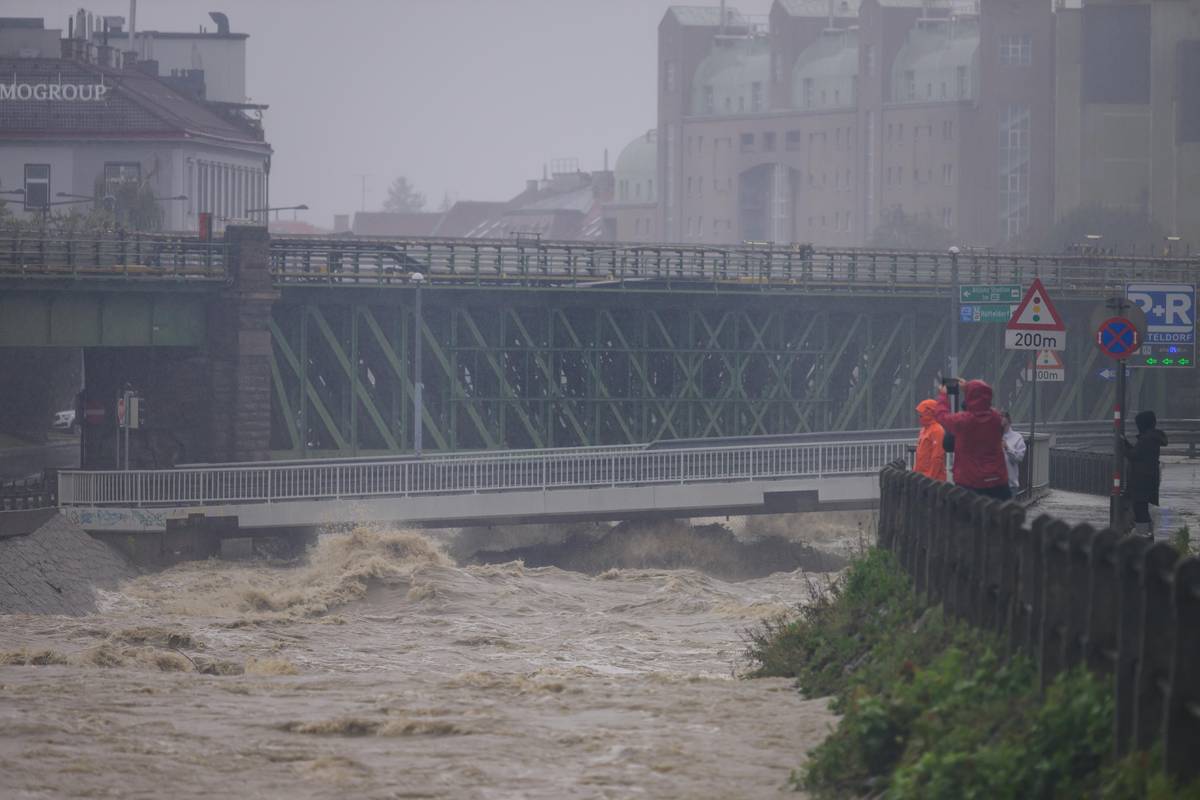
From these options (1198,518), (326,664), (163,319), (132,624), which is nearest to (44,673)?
(326,664)

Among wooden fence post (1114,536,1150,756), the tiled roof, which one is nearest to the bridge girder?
wooden fence post (1114,536,1150,756)

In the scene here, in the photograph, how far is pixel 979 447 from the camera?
18.0m

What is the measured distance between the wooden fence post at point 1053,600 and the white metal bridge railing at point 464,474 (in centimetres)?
3070

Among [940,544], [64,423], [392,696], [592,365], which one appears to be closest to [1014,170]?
[64,423]

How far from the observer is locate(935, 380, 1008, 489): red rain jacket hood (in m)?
18.0

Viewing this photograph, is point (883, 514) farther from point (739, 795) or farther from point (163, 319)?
point (163, 319)

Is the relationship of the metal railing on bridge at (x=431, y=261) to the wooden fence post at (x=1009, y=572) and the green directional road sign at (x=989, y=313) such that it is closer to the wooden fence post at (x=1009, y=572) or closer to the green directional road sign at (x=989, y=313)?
the green directional road sign at (x=989, y=313)

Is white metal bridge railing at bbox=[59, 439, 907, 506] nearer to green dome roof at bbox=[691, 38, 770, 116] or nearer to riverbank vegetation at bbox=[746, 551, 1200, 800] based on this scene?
riverbank vegetation at bbox=[746, 551, 1200, 800]

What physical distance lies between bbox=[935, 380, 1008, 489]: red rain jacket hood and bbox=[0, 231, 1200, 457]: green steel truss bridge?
95.4 ft

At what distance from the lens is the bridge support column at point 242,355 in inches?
1863

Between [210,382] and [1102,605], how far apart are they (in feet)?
128

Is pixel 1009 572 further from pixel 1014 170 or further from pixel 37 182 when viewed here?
pixel 1014 170

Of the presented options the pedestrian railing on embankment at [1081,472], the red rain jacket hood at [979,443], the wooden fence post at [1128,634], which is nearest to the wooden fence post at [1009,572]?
the wooden fence post at [1128,634]

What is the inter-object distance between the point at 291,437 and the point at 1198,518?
27.2 m
